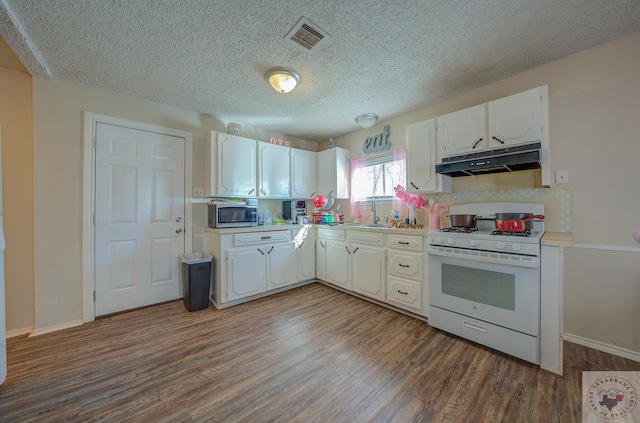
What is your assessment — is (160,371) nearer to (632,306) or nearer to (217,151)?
(217,151)

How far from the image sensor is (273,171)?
3.40 m

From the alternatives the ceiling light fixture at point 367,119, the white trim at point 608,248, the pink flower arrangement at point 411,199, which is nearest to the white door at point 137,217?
the ceiling light fixture at point 367,119

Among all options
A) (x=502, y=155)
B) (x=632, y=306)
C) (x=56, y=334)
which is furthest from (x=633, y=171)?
(x=56, y=334)

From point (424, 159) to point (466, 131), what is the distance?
45cm

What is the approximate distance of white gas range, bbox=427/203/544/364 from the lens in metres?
1.70

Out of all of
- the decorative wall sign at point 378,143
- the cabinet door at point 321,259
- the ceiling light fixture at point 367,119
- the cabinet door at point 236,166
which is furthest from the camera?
the cabinet door at point 321,259

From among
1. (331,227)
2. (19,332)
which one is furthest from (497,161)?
(19,332)

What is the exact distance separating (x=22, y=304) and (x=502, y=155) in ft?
14.7

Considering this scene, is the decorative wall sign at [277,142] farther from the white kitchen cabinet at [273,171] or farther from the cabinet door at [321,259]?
the cabinet door at [321,259]

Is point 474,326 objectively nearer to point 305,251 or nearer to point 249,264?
point 305,251

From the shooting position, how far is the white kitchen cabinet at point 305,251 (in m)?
3.35

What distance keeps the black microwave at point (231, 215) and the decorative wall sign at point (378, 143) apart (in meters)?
1.87

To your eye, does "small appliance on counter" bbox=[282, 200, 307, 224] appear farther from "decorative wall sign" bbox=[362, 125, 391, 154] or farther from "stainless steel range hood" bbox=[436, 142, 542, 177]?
"stainless steel range hood" bbox=[436, 142, 542, 177]

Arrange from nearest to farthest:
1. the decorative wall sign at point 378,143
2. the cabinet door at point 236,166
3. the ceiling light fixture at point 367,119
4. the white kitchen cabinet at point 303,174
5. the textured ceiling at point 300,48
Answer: the textured ceiling at point 300,48 < the cabinet door at point 236,166 < the ceiling light fixture at point 367,119 < the decorative wall sign at point 378,143 < the white kitchen cabinet at point 303,174
